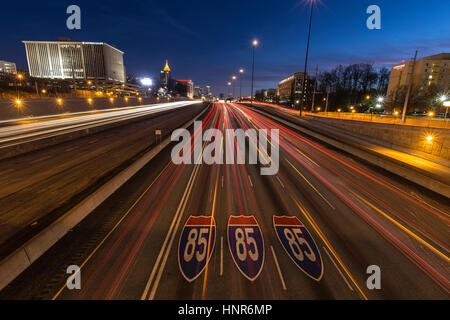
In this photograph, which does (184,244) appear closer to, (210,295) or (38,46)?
(210,295)

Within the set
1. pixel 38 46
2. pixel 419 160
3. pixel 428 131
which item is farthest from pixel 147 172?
pixel 38 46

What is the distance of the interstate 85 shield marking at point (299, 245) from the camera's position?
7.55 metres

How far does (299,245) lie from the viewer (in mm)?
8703

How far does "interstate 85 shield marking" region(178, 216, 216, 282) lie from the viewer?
7.36 metres

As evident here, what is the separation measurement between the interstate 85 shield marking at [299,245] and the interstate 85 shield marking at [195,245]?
10.1 feet

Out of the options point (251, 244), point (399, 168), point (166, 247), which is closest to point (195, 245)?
point (166, 247)

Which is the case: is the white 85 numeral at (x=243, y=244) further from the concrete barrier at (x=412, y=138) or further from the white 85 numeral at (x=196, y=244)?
the concrete barrier at (x=412, y=138)

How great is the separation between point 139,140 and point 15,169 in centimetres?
1216

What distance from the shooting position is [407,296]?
6660 mm

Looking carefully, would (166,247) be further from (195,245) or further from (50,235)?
(50,235)

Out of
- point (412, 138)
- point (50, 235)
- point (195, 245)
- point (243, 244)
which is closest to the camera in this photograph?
point (50, 235)

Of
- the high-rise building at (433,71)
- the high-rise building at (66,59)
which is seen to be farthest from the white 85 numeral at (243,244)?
the high-rise building at (66,59)

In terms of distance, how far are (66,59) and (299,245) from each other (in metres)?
247
